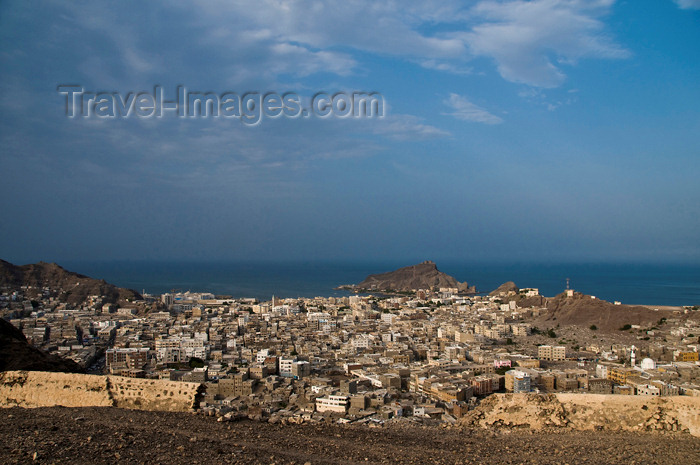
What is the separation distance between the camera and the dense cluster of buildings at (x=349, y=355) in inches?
443

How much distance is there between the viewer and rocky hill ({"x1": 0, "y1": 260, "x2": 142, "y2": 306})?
3322 cm

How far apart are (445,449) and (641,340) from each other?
20375 millimetres

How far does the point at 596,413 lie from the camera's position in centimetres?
528

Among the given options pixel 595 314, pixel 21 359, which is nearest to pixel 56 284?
pixel 21 359

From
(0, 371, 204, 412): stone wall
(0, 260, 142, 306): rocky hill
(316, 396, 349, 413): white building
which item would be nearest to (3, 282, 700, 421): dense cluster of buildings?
(316, 396, 349, 413): white building

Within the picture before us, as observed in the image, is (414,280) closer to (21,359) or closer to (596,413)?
(21,359)

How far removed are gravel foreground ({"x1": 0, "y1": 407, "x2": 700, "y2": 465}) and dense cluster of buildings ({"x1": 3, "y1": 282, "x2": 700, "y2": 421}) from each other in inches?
113

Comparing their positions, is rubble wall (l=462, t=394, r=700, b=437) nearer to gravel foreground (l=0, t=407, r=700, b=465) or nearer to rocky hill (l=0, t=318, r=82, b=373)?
gravel foreground (l=0, t=407, r=700, b=465)

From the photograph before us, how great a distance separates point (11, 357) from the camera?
915cm

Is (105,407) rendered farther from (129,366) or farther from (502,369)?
(502,369)

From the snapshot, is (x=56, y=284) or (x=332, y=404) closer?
(x=332, y=404)

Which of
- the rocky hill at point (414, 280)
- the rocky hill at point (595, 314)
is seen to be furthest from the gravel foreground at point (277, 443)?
the rocky hill at point (414, 280)

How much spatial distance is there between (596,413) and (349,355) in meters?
13.6

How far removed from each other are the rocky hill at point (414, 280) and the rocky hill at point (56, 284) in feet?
94.9
